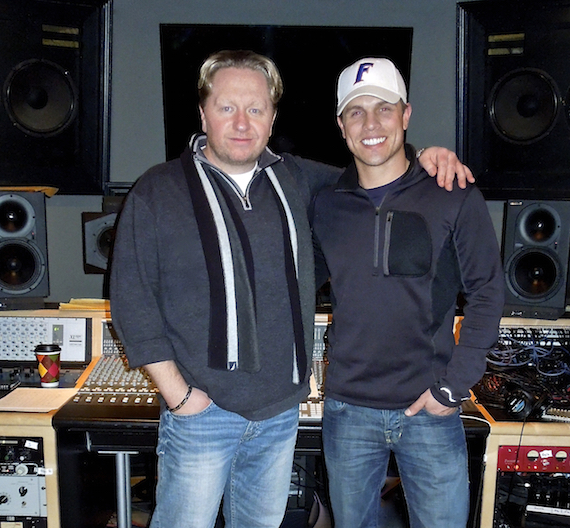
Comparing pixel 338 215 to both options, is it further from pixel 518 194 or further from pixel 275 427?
pixel 518 194

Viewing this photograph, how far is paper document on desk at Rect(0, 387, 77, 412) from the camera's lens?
5.12 feet

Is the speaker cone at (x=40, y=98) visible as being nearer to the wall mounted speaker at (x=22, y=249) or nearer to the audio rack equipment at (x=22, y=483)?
the wall mounted speaker at (x=22, y=249)

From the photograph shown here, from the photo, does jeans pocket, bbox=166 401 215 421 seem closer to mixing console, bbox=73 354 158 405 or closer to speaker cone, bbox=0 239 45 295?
mixing console, bbox=73 354 158 405

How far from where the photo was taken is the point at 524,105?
222cm

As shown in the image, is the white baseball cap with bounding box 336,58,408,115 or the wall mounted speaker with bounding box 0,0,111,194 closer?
the white baseball cap with bounding box 336,58,408,115

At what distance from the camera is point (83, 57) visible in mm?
2275

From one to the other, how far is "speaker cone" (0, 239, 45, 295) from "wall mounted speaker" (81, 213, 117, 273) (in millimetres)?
160

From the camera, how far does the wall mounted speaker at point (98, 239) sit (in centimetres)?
194

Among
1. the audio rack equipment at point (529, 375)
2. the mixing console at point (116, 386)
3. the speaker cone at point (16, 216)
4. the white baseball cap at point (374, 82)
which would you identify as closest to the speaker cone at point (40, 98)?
the speaker cone at point (16, 216)

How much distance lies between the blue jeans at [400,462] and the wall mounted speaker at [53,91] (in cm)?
Answer: 165

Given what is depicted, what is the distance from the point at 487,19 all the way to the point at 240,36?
1035mm

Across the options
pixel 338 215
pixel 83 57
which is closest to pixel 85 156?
pixel 83 57

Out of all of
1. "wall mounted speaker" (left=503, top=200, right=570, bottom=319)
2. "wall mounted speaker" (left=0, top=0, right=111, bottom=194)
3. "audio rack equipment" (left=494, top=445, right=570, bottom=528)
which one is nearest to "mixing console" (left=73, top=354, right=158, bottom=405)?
"wall mounted speaker" (left=0, top=0, right=111, bottom=194)

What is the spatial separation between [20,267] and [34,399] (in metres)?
0.51
